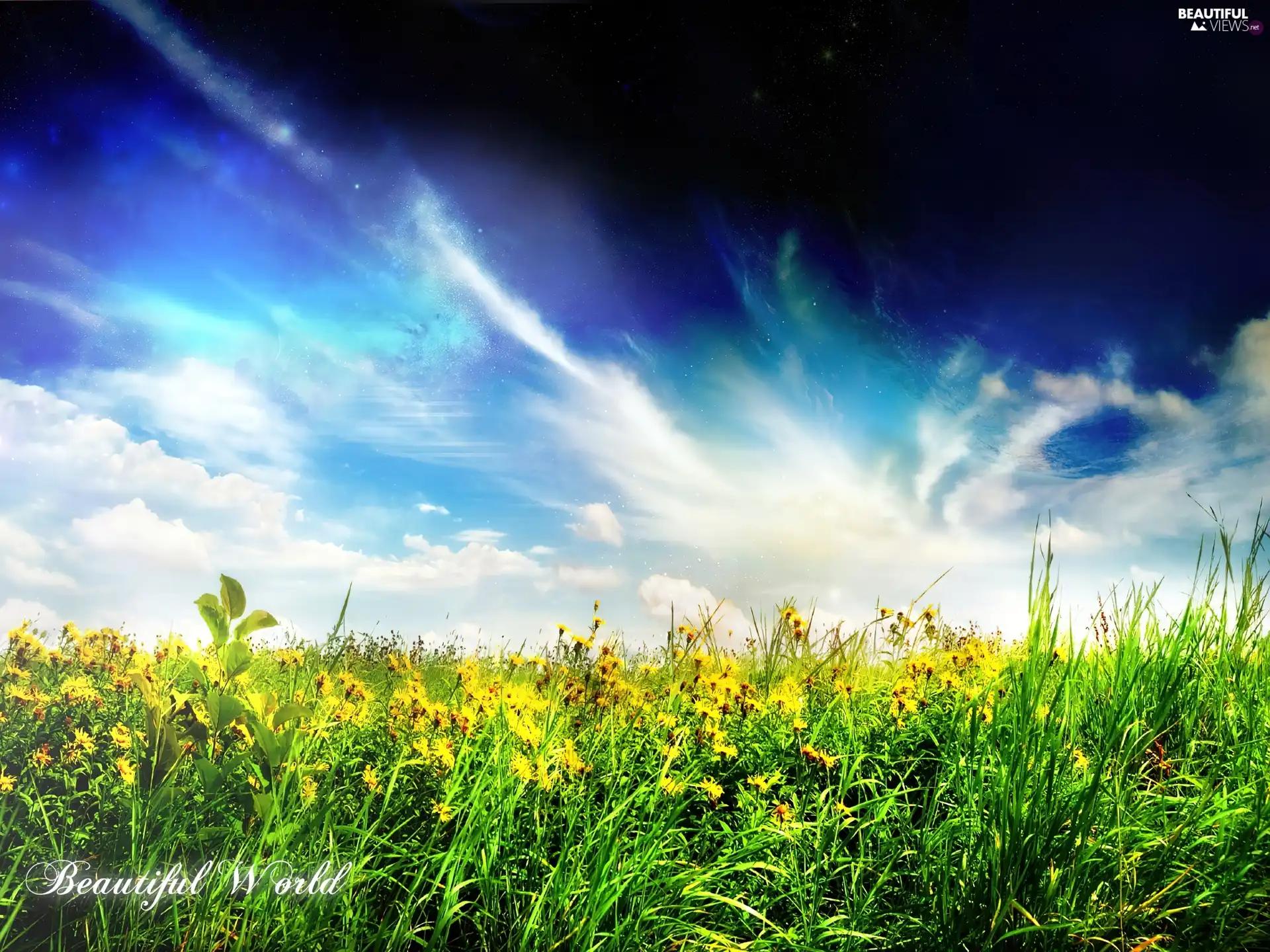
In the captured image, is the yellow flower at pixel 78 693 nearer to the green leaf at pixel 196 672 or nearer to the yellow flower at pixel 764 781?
the green leaf at pixel 196 672

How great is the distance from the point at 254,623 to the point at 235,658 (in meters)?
0.11

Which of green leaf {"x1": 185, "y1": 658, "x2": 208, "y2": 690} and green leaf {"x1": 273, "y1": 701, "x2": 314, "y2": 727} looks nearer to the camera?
green leaf {"x1": 273, "y1": 701, "x2": 314, "y2": 727}

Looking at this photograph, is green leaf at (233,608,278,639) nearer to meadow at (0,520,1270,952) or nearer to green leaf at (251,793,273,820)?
meadow at (0,520,1270,952)

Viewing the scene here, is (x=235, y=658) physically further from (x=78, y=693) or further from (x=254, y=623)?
(x=78, y=693)

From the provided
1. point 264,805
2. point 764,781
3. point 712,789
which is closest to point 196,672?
point 264,805

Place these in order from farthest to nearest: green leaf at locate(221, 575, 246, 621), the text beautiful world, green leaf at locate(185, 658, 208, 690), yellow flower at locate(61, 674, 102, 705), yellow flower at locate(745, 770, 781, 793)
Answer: yellow flower at locate(61, 674, 102, 705) → yellow flower at locate(745, 770, 781, 793) → green leaf at locate(185, 658, 208, 690) → green leaf at locate(221, 575, 246, 621) → the text beautiful world

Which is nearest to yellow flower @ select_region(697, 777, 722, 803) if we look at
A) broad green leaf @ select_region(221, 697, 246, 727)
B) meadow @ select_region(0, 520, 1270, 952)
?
meadow @ select_region(0, 520, 1270, 952)

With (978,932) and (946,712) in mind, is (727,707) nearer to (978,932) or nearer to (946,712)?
(946,712)

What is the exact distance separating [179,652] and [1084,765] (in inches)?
145

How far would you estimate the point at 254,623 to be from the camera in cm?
208

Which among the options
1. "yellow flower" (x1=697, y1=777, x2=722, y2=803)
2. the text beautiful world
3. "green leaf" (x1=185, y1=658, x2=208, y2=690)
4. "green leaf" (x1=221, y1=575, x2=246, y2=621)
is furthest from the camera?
"yellow flower" (x1=697, y1=777, x2=722, y2=803)

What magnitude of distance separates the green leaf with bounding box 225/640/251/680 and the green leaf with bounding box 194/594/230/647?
0.03 meters

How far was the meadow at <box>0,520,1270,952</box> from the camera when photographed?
1.98 m

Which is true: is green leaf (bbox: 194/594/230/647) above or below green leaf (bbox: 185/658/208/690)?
above
